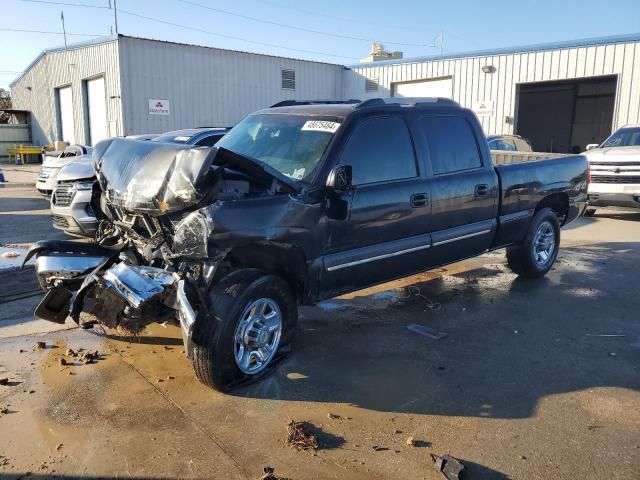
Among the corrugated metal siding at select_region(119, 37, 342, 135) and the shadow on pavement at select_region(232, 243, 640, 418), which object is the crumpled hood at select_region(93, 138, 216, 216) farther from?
the corrugated metal siding at select_region(119, 37, 342, 135)

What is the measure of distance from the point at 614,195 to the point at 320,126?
9.10 meters

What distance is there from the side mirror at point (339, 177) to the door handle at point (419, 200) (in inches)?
38.9

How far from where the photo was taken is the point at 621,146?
12.4 meters

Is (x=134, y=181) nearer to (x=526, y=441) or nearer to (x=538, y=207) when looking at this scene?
(x=526, y=441)

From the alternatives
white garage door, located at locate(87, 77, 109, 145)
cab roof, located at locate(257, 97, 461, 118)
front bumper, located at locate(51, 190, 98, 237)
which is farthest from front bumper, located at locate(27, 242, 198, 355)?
white garage door, located at locate(87, 77, 109, 145)

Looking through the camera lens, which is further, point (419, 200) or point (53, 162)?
point (53, 162)

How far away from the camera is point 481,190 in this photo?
592 cm

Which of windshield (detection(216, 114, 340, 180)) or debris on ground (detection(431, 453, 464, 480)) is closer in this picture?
debris on ground (detection(431, 453, 464, 480))

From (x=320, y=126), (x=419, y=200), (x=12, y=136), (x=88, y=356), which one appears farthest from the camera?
(x=12, y=136)

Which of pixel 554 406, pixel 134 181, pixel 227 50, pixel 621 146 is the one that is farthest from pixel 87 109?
pixel 554 406

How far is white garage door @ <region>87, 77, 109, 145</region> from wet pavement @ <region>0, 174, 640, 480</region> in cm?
1931

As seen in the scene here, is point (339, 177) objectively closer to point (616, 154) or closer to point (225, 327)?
point (225, 327)

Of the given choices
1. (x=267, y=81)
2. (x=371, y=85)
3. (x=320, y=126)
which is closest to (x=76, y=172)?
(x=320, y=126)

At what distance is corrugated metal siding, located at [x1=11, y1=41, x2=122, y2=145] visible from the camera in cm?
2134
